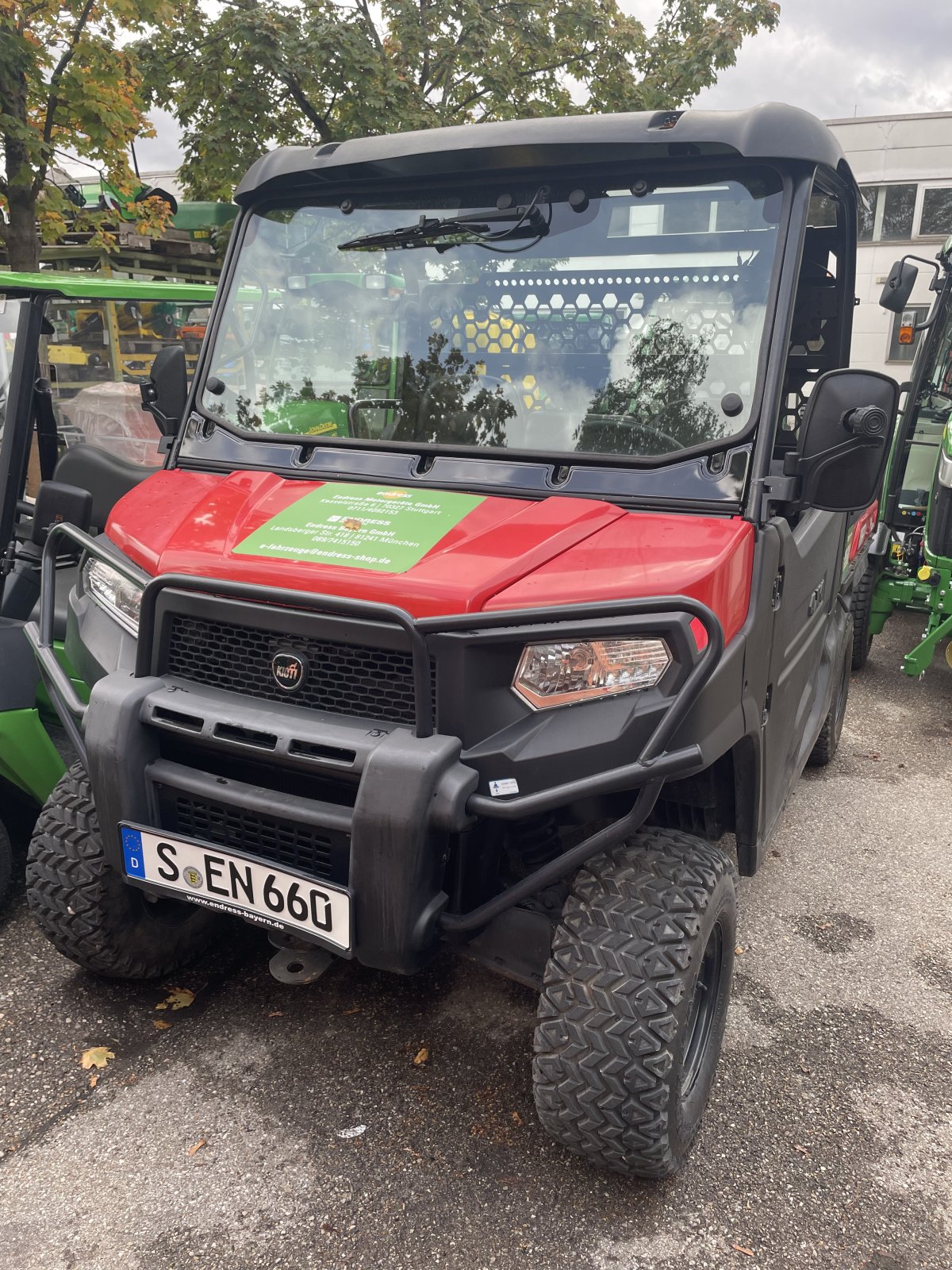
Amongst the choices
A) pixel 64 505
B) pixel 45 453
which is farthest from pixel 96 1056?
pixel 45 453

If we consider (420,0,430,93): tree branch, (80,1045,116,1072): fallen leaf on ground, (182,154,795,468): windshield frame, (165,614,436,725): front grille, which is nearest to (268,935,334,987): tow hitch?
(80,1045,116,1072): fallen leaf on ground

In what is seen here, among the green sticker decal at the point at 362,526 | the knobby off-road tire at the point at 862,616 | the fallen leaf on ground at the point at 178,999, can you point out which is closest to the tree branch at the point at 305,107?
the knobby off-road tire at the point at 862,616

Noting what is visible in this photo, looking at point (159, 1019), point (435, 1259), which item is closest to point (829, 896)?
point (435, 1259)

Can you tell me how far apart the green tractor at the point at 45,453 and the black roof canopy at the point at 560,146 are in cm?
102

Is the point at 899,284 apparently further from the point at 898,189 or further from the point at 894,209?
the point at 898,189

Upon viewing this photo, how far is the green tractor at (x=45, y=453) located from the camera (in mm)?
3217

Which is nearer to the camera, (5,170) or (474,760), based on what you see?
(474,760)

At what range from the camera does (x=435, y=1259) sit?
2234 millimetres

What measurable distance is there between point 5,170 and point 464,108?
218 inches

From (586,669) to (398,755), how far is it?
452 mm

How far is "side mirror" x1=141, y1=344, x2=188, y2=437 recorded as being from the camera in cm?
342

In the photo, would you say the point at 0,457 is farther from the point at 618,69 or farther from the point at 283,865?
the point at 618,69

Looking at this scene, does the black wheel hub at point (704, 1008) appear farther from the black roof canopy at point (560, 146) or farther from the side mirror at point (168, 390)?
the side mirror at point (168, 390)

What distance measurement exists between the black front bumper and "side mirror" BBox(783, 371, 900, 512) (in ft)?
2.26
